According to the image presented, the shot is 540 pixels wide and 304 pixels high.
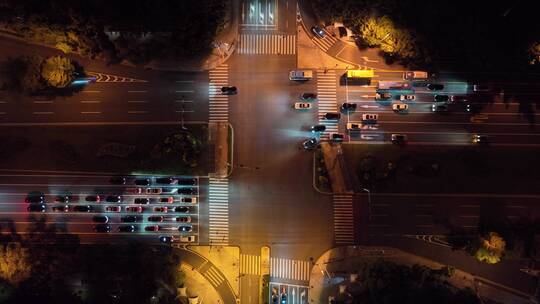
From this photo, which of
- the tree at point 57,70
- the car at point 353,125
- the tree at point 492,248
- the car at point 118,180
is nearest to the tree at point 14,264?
the car at point 118,180

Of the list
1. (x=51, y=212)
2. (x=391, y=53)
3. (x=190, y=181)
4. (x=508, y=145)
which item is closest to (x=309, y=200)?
(x=190, y=181)

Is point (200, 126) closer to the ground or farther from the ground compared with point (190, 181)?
farther from the ground

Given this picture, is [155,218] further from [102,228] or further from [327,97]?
[327,97]

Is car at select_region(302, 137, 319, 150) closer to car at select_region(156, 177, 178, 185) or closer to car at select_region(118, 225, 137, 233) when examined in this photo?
car at select_region(156, 177, 178, 185)

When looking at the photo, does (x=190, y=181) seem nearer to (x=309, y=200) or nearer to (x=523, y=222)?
(x=309, y=200)

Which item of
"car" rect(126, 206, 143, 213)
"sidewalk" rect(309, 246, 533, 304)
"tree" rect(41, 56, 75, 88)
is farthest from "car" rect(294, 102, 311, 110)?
"tree" rect(41, 56, 75, 88)

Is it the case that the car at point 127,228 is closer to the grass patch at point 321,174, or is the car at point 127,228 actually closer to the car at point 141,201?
the car at point 141,201
